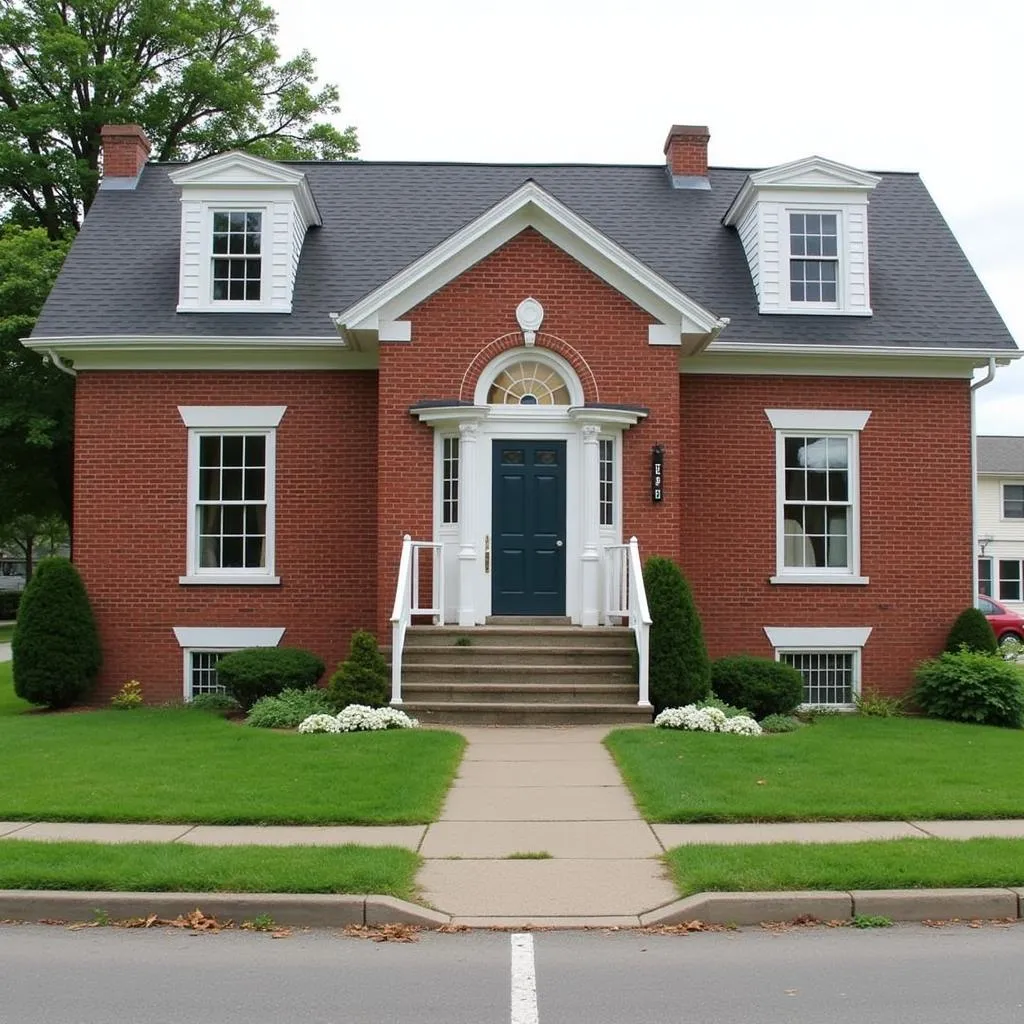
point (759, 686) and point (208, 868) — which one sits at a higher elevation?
point (759, 686)

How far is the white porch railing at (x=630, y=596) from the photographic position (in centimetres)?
1265

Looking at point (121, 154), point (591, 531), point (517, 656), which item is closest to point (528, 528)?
point (591, 531)

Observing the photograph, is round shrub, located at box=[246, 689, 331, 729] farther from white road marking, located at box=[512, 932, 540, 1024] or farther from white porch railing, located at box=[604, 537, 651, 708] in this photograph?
white road marking, located at box=[512, 932, 540, 1024]

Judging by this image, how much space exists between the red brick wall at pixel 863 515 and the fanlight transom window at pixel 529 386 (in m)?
2.14

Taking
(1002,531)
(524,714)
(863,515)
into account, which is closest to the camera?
(524,714)

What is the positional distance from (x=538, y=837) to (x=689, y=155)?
13.8 m

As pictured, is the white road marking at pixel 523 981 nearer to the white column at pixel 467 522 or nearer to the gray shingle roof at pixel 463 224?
the white column at pixel 467 522

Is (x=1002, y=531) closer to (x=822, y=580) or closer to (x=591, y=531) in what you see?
(x=822, y=580)

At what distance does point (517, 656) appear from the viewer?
13.4 metres

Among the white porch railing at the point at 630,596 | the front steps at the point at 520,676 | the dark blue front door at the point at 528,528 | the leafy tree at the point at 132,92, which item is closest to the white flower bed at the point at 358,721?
the front steps at the point at 520,676

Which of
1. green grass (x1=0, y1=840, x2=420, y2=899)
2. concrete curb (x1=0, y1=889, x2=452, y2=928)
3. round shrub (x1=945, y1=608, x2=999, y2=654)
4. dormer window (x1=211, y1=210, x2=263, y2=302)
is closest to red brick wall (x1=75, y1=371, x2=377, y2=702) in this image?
dormer window (x1=211, y1=210, x2=263, y2=302)

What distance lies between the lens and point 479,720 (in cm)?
1259

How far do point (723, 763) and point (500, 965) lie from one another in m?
4.98

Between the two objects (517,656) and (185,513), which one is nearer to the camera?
(517,656)
